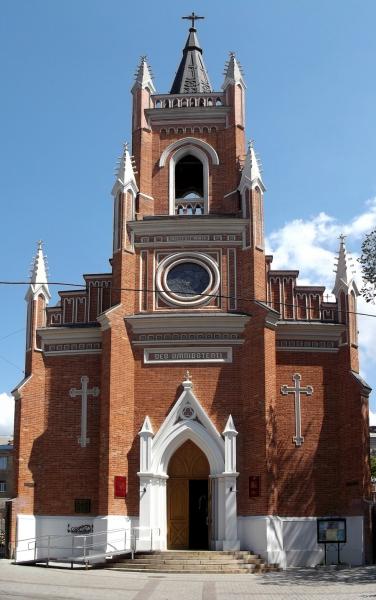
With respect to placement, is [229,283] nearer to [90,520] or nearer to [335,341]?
[335,341]

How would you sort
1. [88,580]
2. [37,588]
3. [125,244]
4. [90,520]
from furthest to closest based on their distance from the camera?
[125,244] < [90,520] < [88,580] < [37,588]

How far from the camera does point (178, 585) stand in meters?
20.7

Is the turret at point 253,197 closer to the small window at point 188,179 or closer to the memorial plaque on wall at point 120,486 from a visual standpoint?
the small window at point 188,179

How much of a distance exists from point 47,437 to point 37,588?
944cm

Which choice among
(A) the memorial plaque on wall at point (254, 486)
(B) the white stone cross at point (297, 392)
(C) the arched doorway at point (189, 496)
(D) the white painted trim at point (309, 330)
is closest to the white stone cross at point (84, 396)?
(C) the arched doorway at point (189, 496)

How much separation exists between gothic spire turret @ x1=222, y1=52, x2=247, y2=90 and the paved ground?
18.8 meters

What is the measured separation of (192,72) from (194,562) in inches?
803

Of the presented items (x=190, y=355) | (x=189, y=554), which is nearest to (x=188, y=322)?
(x=190, y=355)

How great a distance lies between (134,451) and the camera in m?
27.4

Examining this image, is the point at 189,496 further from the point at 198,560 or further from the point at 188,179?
the point at 188,179

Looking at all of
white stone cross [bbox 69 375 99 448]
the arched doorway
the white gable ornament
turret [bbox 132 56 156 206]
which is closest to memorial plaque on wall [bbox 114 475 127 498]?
the white gable ornament

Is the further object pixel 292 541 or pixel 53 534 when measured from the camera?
pixel 53 534

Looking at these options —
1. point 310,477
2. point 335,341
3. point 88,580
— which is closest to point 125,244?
point 335,341

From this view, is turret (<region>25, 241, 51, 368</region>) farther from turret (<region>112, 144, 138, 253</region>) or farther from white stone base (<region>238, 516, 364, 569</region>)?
white stone base (<region>238, 516, 364, 569</region>)
